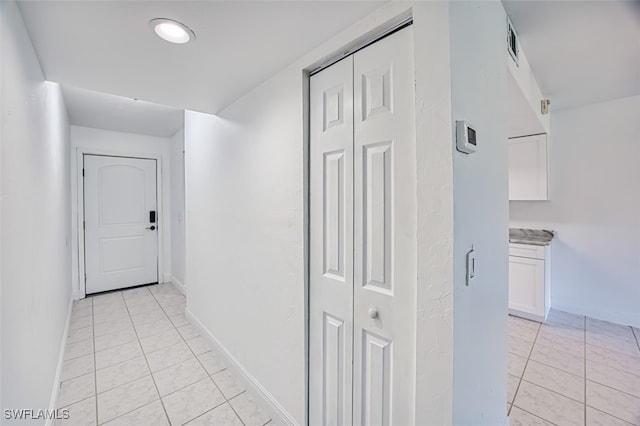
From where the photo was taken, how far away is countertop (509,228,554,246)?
3.06 m

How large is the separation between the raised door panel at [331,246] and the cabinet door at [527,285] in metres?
2.68

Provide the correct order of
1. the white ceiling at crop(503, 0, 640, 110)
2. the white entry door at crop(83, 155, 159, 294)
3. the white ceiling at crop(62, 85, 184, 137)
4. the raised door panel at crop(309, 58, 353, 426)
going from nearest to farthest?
the raised door panel at crop(309, 58, 353, 426) < the white ceiling at crop(503, 0, 640, 110) < the white ceiling at crop(62, 85, 184, 137) < the white entry door at crop(83, 155, 159, 294)

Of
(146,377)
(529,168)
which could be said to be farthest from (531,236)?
(146,377)

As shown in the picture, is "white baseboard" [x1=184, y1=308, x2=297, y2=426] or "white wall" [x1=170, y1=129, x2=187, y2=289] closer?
"white baseboard" [x1=184, y1=308, x2=297, y2=426]

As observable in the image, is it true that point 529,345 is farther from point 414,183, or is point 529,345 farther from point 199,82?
point 199,82

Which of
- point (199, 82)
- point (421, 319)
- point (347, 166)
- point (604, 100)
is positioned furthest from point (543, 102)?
point (199, 82)

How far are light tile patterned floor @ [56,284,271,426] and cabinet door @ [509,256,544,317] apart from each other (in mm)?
2871

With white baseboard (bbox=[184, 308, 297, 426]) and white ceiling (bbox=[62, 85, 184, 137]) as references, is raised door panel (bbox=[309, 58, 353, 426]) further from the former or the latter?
white ceiling (bbox=[62, 85, 184, 137])

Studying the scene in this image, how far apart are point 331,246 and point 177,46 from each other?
1.25 metres

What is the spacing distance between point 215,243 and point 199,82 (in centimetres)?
133

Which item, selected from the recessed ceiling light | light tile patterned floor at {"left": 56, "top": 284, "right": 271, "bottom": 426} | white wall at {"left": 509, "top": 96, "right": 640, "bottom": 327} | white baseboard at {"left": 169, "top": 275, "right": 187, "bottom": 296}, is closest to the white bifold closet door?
the recessed ceiling light

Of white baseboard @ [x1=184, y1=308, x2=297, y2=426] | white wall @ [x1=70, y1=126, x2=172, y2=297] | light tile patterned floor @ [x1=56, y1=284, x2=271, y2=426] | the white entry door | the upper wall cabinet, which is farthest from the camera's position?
the white entry door

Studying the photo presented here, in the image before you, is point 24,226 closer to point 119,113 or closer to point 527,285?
point 119,113

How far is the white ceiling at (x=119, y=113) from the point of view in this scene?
2824mm
